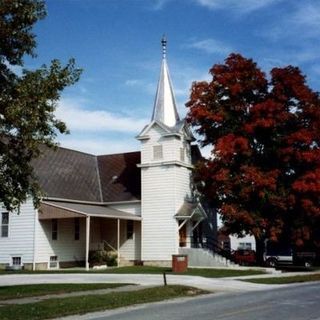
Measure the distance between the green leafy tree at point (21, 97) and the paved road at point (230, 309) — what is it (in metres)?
5.24

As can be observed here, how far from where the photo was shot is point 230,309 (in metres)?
15.5

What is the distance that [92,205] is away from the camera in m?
42.5

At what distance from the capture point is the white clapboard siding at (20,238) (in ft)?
125

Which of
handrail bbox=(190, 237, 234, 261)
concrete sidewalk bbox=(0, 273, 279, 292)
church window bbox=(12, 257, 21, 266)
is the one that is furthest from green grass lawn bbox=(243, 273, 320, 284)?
church window bbox=(12, 257, 21, 266)

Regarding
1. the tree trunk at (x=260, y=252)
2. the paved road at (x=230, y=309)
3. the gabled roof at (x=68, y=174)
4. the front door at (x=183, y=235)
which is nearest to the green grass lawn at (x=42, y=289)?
the paved road at (x=230, y=309)

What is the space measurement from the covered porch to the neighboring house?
0.21 ft

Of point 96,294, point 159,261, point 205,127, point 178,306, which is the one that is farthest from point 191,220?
point 178,306

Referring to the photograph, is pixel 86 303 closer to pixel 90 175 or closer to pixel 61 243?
pixel 61 243

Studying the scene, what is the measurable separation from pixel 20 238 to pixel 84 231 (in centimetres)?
504

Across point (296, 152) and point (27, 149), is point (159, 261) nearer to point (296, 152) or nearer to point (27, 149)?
point (296, 152)

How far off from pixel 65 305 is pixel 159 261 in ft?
78.3

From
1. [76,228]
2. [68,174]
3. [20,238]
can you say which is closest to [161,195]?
[76,228]

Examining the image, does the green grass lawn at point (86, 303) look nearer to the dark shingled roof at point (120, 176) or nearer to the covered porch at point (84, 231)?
the covered porch at point (84, 231)

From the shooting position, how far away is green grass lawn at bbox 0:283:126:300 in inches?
794
